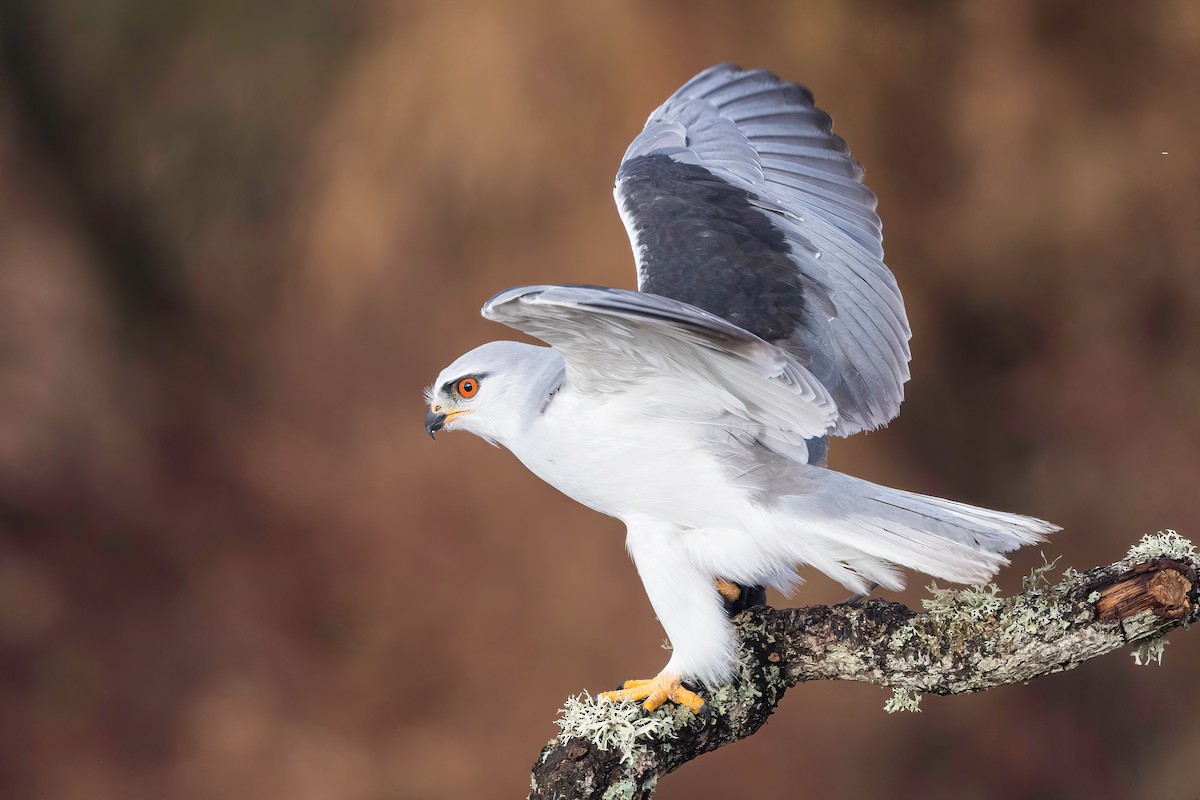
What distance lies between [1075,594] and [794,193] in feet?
3.83

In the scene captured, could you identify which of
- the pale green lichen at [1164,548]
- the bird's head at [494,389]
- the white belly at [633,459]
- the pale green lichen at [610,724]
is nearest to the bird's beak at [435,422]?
the bird's head at [494,389]

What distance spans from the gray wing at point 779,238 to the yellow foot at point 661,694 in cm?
65

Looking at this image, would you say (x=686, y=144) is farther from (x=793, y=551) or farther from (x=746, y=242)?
(x=793, y=551)

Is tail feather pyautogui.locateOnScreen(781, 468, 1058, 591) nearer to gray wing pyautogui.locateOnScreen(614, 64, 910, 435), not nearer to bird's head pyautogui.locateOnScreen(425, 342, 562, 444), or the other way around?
gray wing pyautogui.locateOnScreen(614, 64, 910, 435)

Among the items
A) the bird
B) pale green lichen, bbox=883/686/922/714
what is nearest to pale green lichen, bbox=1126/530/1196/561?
the bird

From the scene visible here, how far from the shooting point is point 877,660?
1972 millimetres

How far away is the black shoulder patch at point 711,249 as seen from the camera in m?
2.18

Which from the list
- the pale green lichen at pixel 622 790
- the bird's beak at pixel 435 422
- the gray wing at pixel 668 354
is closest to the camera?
the gray wing at pixel 668 354

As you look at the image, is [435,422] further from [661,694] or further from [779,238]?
[779,238]

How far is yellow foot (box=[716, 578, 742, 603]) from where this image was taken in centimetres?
219

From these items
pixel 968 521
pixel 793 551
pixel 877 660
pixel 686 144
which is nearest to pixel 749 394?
pixel 793 551

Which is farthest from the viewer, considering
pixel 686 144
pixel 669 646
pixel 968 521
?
pixel 686 144

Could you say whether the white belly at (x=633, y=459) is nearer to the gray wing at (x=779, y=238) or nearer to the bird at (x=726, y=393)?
the bird at (x=726, y=393)

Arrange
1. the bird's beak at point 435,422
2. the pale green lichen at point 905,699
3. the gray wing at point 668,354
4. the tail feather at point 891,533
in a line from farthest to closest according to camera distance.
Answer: the bird's beak at point 435,422, the pale green lichen at point 905,699, the tail feather at point 891,533, the gray wing at point 668,354
